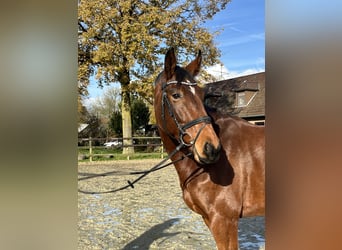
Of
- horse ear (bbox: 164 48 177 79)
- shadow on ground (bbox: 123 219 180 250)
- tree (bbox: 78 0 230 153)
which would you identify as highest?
tree (bbox: 78 0 230 153)

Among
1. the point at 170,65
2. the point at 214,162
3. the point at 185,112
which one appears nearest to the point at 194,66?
the point at 170,65

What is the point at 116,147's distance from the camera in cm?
192

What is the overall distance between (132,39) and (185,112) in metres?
1.04

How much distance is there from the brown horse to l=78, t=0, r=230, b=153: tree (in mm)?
438

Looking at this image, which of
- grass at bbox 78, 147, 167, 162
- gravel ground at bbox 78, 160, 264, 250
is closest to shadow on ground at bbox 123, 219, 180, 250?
gravel ground at bbox 78, 160, 264, 250

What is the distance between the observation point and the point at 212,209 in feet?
5.01

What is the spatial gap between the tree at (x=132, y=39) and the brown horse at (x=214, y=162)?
438 millimetres

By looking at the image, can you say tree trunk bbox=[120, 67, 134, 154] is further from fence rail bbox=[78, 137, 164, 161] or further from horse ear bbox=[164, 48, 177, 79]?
horse ear bbox=[164, 48, 177, 79]

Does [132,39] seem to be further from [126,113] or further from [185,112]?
[185,112]

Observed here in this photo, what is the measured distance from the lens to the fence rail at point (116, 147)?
162cm

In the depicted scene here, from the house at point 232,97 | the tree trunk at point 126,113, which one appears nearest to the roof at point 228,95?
the house at point 232,97

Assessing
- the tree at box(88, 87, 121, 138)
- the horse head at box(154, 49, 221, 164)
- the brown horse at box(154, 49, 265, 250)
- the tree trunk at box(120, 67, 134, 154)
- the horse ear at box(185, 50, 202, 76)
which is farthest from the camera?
the tree trunk at box(120, 67, 134, 154)

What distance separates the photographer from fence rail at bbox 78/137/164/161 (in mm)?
1620

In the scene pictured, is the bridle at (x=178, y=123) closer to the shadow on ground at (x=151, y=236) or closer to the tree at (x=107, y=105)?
the tree at (x=107, y=105)
